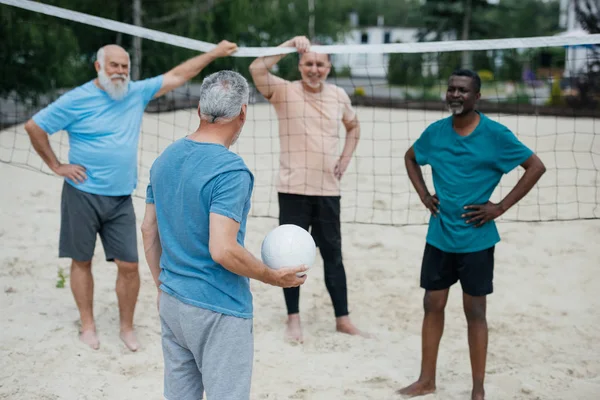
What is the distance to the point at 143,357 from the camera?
417cm

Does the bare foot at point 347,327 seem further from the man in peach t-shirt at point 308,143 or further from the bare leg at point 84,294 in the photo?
the bare leg at point 84,294

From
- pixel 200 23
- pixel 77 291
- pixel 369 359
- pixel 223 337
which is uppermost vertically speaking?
pixel 200 23

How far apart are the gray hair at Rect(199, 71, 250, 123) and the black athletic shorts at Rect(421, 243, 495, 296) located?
160 cm

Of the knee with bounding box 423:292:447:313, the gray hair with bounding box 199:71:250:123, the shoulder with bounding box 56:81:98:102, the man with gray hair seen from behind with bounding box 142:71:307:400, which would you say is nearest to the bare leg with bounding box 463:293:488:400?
the knee with bounding box 423:292:447:313

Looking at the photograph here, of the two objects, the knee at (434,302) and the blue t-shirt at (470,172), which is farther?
the knee at (434,302)

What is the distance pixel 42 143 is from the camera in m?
4.15

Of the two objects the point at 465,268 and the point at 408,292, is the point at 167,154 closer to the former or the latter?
the point at 465,268

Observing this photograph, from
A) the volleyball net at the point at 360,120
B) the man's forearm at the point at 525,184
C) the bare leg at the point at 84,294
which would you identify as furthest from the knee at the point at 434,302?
the bare leg at the point at 84,294

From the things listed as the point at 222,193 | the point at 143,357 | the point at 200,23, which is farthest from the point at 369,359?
the point at 200,23

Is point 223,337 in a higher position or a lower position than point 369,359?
higher

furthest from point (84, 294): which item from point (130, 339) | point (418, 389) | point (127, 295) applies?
point (418, 389)

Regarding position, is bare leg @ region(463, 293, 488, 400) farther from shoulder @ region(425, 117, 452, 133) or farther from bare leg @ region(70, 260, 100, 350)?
bare leg @ region(70, 260, 100, 350)

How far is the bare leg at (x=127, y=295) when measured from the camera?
14.2ft

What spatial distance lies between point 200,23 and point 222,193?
11994 millimetres
